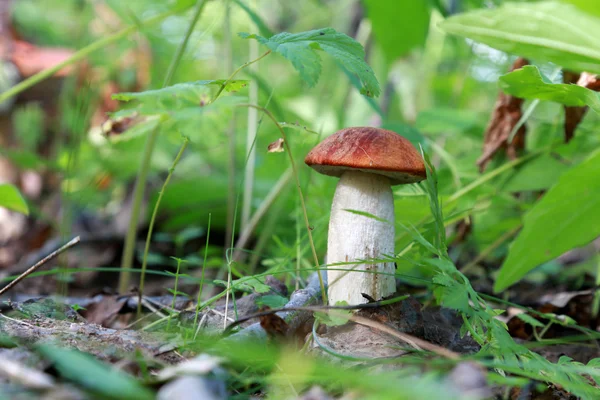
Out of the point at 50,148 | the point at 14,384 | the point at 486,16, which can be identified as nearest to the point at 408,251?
the point at 486,16

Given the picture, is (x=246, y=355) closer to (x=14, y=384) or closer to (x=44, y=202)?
(x=14, y=384)

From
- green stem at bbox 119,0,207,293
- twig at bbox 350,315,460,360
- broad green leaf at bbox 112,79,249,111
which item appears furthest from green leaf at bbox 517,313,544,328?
green stem at bbox 119,0,207,293

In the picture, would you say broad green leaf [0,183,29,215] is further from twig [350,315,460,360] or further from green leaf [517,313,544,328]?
green leaf [517,313,544,328]

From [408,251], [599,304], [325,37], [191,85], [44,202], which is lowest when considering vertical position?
[44,202]

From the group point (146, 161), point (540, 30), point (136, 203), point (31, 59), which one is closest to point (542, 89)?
point (540, 30)

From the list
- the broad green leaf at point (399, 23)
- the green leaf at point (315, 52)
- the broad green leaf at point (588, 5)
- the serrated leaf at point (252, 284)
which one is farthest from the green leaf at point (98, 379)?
the broad green leaf at point (399, 23)
